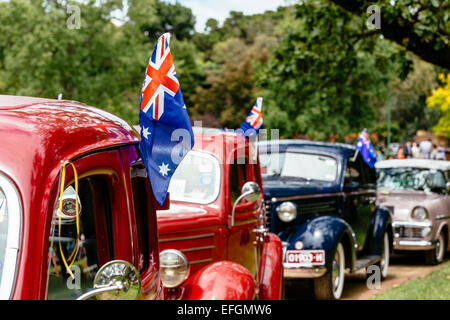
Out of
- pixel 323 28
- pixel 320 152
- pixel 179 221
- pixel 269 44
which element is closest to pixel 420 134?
pixel 269 44

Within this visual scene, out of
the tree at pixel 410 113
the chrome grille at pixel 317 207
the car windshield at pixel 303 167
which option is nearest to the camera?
the chrome grille at pixel 317 207

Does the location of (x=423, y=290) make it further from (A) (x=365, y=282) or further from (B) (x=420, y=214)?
(B) (x=420, y=214)

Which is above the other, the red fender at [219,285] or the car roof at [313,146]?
the car roof at [313,146]

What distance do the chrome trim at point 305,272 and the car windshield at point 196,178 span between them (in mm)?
2884

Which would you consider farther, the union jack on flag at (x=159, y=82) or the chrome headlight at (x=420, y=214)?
the chrome headlight at (x=420, y=214)

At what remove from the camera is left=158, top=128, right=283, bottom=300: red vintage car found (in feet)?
16.6

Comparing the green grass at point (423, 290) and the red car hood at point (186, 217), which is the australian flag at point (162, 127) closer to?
the red car hood at point (186, 217)

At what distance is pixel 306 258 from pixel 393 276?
126 inches

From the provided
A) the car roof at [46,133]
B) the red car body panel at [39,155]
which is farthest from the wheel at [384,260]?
the red car body panel at [39,155]

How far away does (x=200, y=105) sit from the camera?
43.6 metres

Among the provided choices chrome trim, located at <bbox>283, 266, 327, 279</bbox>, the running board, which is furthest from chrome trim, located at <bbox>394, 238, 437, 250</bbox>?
chrome trim, located at <bbox>283, 266, 327, 279</bbox>

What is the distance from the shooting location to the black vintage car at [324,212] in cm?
823

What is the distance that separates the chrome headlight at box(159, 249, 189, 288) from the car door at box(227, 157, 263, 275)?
5.05ft
